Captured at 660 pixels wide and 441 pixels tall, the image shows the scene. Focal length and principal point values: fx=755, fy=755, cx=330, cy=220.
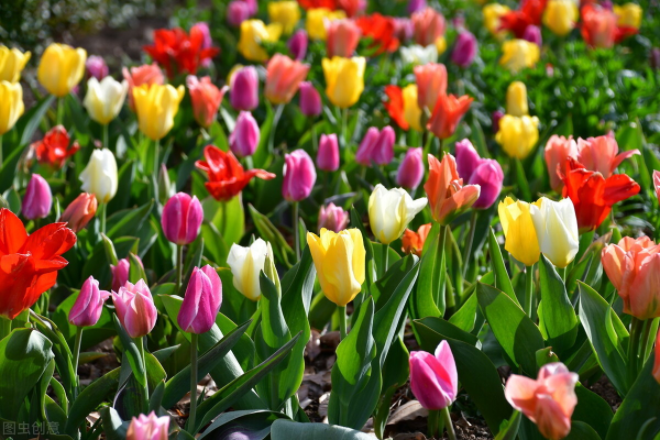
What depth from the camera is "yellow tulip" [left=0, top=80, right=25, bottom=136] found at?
98.9 inches

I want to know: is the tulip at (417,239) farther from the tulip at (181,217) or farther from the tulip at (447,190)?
the tulip at (181,217)

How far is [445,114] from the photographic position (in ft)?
8.19

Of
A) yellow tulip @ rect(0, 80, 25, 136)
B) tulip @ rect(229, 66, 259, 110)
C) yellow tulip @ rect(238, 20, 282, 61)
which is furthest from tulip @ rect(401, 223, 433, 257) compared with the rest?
yellow tulip @ rect(238, 20, 282, 61)

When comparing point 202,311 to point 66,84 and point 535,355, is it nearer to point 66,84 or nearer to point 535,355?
point 535,355

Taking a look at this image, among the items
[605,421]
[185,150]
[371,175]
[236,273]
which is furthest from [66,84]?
[605,421]

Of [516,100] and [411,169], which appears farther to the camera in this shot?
[516,100]

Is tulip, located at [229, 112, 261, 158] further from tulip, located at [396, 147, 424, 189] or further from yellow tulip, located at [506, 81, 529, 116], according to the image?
yellow tulip, located at [506, 81, 529, 116]

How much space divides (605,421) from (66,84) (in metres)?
2.29

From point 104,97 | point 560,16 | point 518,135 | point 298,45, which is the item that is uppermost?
point 104,97

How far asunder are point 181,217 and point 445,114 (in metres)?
1.02

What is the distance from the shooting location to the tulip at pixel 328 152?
2529 mm

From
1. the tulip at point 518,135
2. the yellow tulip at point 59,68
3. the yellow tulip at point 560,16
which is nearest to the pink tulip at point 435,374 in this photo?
the tulip at point 518,135

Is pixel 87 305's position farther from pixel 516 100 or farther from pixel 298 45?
pixel 298 45

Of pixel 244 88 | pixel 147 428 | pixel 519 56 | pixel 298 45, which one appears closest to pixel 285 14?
pixel 298 45
